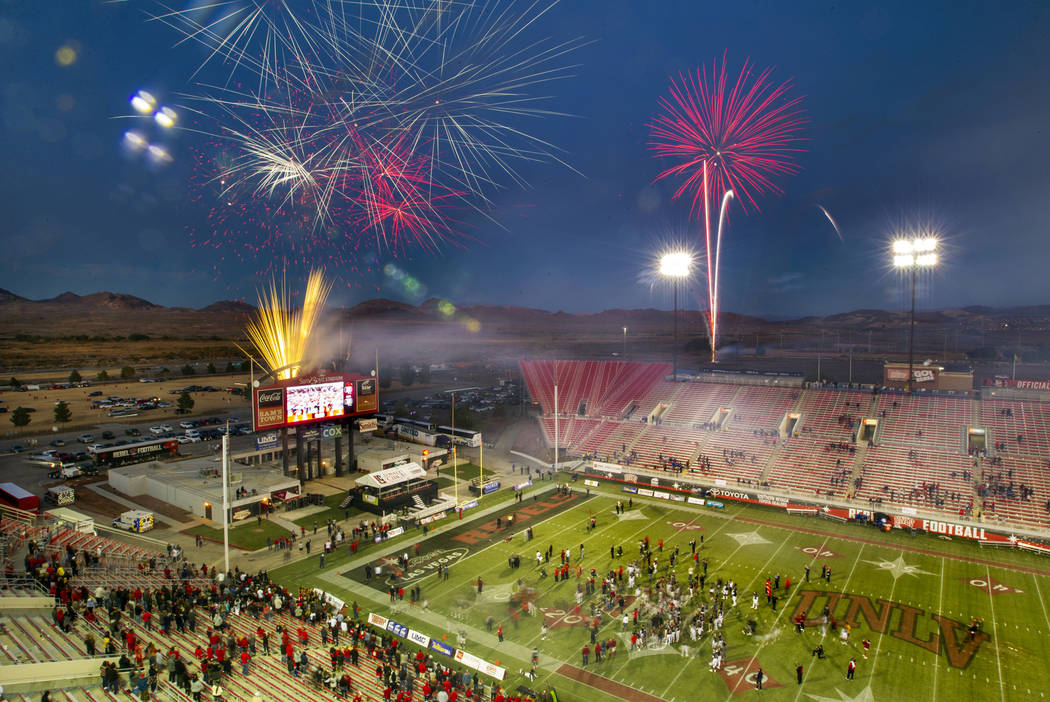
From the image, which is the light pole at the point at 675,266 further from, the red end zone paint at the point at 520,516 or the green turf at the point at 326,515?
the green turf at the point at 326,515

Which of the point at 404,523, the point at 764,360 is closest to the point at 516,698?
the point at 404,523

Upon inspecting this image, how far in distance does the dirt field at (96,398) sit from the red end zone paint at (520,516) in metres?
48.7

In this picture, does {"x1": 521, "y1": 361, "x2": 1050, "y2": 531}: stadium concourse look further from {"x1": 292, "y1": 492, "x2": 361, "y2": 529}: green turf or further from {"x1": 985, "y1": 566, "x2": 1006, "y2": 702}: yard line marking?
{"x1": 292, "y1": 492, "x2": 361, "y2": 529}: green turf

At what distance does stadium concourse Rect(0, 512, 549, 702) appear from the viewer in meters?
15.5

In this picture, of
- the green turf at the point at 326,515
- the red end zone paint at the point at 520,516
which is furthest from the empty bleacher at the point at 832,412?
the green turf at the point at 326,515

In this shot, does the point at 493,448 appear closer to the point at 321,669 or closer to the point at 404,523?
the point at 404,523

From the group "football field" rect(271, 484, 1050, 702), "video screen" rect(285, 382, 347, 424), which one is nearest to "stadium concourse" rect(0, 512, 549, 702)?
"football field" rect(271, 484, 1050, 702)

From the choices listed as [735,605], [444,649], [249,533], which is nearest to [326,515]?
[249,533]

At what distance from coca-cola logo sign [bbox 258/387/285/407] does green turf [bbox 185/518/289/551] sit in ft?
25.0

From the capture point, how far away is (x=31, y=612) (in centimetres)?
1881

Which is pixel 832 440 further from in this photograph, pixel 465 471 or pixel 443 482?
pixel 443 482

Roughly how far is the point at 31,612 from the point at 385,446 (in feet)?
101

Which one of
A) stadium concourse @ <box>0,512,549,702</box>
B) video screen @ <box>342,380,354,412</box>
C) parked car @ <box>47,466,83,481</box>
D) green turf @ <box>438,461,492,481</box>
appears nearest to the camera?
stadium concourse @ <box>0,512,549,702</box>

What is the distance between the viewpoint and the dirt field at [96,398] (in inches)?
2432
